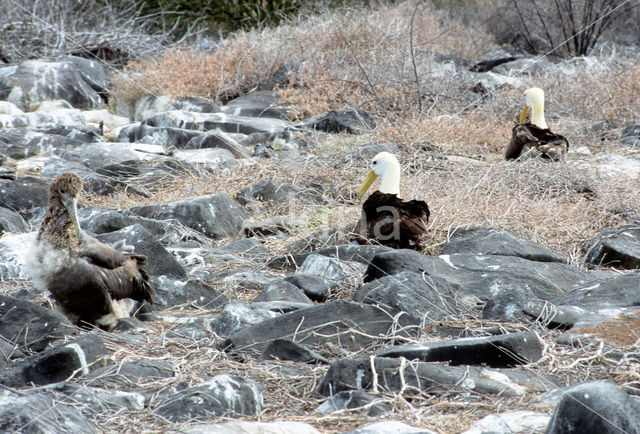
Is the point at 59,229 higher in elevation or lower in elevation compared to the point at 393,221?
higher

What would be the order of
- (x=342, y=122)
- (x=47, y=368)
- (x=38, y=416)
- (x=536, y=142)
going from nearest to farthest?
(x=38, y=416)
(x=47, y=368)
(x=536, y=142)
(x=342, y=122)

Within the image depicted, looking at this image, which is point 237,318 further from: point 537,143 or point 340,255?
point 537,143

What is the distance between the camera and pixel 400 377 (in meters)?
2.73

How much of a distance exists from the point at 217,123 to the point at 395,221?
17.7ft

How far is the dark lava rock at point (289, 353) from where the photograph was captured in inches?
124

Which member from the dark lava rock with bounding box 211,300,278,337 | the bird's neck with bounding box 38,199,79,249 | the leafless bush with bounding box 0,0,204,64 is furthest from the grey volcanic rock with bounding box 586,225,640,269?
the leafless bush with bounding box 0,0,204,64

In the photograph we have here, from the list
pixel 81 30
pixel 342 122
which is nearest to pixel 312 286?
pixel 342 122

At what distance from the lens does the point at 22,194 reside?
6.52 m

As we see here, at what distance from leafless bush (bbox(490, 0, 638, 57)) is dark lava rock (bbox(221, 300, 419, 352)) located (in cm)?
1186

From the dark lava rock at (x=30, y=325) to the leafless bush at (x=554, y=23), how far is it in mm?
12513

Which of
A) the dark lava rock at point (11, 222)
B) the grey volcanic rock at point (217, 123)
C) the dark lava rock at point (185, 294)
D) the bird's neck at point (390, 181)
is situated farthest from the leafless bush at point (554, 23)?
the dark lava rock at point (185, 294)

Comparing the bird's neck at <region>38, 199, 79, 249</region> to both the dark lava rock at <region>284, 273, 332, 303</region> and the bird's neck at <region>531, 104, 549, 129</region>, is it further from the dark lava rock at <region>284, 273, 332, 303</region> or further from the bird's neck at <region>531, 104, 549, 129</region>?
the bird's neck at <region>531, 104, 549, 129</region>

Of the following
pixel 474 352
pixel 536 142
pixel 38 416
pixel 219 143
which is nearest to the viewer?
pixel 38 416

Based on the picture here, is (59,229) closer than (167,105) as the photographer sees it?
Yes
